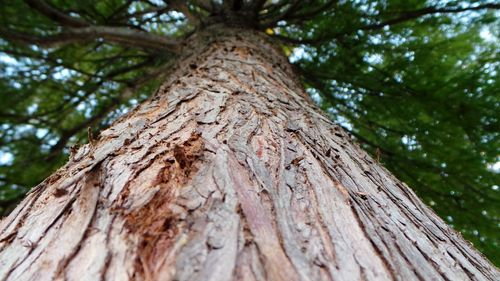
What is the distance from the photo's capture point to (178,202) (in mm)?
814

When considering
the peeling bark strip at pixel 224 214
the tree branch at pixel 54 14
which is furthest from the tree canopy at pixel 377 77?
the peeling bark strip at pixel 224 214

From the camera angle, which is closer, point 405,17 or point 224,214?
point 224,214

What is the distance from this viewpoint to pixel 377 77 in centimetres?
348

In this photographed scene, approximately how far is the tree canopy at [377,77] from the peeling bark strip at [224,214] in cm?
215

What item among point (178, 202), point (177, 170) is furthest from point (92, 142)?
point (178, 202)

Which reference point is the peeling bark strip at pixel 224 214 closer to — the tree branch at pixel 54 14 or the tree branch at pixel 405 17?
the tree branch at pixel 405 17

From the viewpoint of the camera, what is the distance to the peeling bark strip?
68 centimetres

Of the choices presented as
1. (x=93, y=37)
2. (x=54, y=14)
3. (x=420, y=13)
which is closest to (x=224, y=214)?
(x=420, y=13)

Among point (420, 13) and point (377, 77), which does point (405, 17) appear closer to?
point (420, 13)

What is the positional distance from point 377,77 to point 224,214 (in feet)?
10.1

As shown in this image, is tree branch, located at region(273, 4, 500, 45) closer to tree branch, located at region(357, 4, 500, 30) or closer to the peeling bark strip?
tree branch, located at region(357, 4, 500, 30)

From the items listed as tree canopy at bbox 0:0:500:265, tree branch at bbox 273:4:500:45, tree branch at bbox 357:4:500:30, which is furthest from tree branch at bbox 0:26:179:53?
A: tree branch at bbox 357:4:500:30

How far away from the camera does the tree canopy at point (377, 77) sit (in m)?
3.04

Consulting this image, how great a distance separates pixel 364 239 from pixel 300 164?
33cm
